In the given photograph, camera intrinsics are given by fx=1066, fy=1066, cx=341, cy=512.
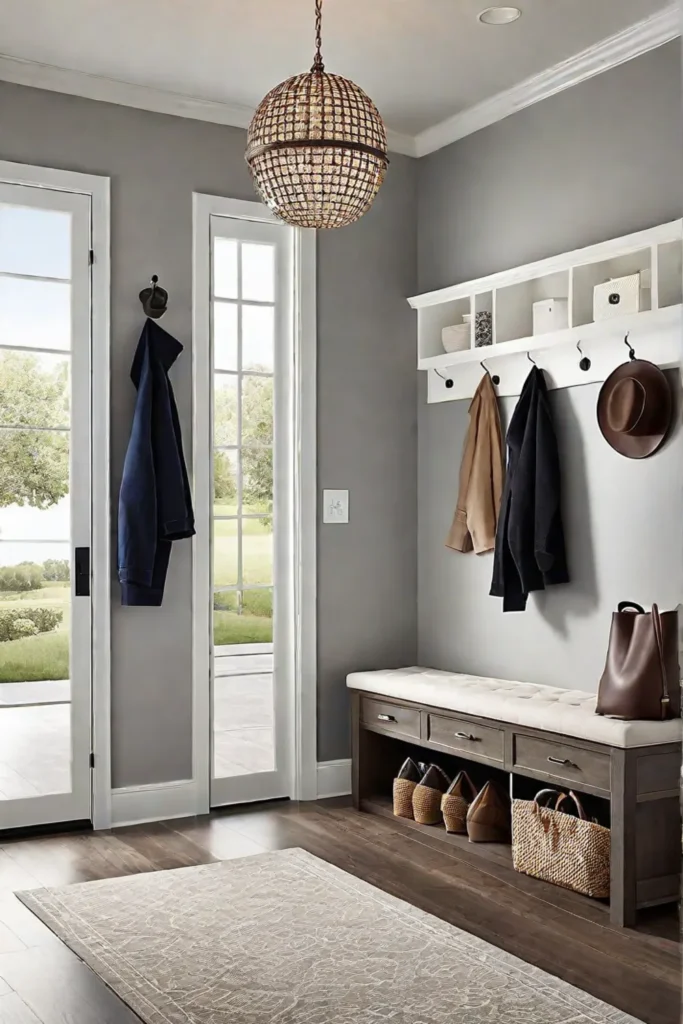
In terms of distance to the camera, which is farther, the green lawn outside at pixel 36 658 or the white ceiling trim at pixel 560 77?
the green lawn outside at pixel 36 658

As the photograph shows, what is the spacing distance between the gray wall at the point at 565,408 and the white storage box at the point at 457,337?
244mm

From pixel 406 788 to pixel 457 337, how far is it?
6.03ft

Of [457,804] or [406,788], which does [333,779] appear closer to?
[406,788]

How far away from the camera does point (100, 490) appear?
13.4 feet

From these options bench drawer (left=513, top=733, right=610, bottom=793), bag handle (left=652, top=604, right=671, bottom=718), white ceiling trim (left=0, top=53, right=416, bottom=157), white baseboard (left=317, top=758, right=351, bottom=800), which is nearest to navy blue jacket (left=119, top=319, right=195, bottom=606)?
white ceiling trim (left=0, top=53, right=416, bottom=157)

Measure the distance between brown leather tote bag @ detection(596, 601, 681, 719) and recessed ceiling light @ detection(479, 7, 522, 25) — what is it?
1.98 m

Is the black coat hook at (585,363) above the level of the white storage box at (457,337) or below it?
below

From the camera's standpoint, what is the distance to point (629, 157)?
373 centimetres

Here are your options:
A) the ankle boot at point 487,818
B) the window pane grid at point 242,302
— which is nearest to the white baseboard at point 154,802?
the ankle boot at point 487,818

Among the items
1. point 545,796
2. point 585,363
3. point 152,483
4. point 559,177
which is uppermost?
point 559,177

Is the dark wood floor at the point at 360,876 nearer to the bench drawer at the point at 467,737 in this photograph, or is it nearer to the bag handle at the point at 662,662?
the bench drawer at the point at 467,737

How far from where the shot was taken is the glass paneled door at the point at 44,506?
155 inches

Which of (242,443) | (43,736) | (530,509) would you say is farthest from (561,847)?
(242,443)

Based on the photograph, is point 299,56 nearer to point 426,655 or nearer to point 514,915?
point 426,655
